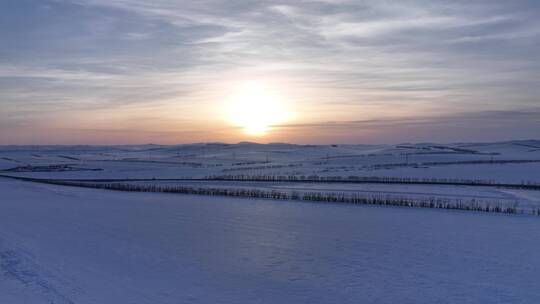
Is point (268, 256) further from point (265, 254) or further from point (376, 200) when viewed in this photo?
point (376, 200)

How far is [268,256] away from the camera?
12.1 metres

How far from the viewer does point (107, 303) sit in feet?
28.4

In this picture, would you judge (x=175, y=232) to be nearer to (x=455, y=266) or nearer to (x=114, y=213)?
(x=114, y=213)

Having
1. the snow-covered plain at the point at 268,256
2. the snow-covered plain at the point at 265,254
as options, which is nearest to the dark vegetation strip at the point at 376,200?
the snow-covered plain at the point at 265,254

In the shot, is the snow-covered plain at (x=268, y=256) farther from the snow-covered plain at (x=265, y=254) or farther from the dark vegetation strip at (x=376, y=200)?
the dark vegetation strip at (x=376, y=200)

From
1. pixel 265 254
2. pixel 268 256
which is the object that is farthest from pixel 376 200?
pixel 268 256

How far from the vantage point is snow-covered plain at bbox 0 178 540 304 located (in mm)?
9367

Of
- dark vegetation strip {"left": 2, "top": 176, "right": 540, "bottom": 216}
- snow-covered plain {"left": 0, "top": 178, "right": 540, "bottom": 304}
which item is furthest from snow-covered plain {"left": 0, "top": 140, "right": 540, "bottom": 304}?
dark vegetation strip {"left": 2, "top": 176, "right": 540, "bottom": 216}

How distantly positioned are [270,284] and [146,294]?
2341 millimetres

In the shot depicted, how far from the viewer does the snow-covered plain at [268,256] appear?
30.7 feet

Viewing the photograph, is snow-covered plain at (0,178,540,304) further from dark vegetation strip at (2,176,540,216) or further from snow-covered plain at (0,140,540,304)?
Result: dark vegetation strip at (2,176,540,216)

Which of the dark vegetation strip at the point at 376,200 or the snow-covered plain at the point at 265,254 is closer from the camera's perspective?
the snow-covered plain at the point at 265,254

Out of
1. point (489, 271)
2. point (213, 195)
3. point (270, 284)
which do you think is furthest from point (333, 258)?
point (213, 195)

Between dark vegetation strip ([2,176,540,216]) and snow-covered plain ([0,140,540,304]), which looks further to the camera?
dark vegetation strip ([2,176,540,216])
